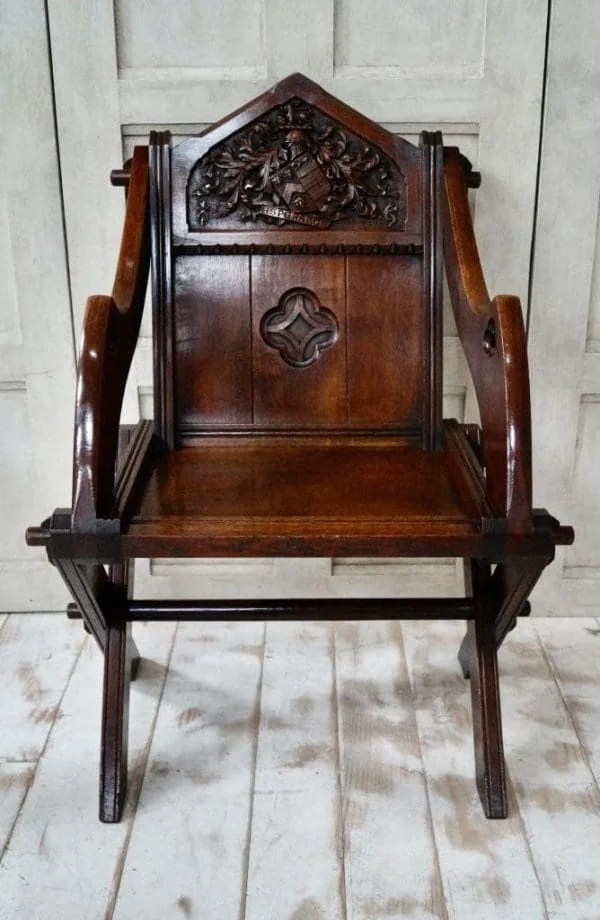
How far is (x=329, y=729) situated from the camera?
1.77 meters

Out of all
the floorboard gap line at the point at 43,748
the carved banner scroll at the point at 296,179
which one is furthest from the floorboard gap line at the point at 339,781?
the carved banner scroll at the point at 296,179

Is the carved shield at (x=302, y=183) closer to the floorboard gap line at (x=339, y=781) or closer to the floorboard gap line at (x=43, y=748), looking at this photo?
the floorboard gap line at (x=339, y=781)

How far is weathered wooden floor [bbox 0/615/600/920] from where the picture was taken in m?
1.38

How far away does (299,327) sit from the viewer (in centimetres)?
176

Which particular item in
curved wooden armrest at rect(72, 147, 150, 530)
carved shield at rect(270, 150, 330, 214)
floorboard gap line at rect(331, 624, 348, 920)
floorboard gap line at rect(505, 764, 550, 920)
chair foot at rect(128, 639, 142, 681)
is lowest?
floorboard gap line at rect(505, 764, 550, 920)

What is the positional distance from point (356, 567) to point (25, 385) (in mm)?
897

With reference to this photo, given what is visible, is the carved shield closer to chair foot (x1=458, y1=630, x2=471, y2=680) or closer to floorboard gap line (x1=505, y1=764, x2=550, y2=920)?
chair foot (x1=458, y1=630, x2=471, y2=680)

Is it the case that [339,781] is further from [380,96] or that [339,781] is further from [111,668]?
[380,96]

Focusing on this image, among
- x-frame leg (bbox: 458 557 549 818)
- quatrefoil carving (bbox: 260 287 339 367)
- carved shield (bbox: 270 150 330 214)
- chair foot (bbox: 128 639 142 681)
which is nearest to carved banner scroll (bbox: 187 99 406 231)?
carved shield (bbox: 270 150 330 214)

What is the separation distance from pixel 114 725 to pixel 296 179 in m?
1.05

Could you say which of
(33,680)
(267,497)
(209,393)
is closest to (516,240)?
(209,393)

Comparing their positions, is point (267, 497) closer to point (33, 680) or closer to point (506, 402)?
point (506, 402)

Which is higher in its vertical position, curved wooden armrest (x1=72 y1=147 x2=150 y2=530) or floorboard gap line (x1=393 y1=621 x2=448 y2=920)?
curved wooden armrest (x1=72 y1=147 x2=150 y2=530)

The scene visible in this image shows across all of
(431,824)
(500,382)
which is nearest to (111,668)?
(431,824)
